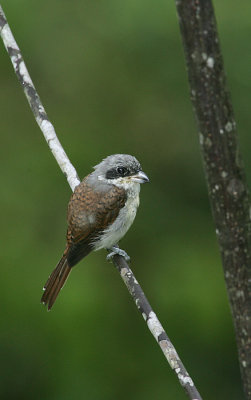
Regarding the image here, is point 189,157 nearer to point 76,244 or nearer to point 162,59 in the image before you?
point 162,59

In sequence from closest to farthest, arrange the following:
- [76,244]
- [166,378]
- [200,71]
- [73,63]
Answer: [200,71] < [76,244] < [166,378] < [73,63]

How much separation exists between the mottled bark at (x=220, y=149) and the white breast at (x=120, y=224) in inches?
85.3

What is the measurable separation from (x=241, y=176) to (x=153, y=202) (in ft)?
10.6

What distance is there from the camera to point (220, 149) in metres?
1.56

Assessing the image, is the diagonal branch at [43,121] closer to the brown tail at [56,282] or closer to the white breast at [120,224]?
the white breast at [120,224]

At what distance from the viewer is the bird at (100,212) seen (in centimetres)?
372

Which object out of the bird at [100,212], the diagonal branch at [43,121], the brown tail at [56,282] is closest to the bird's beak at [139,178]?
the bird at [100,212]

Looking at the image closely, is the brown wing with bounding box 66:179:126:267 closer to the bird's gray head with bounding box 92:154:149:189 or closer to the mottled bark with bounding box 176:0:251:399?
the bird's gray head with bounding box 92:154:149:189

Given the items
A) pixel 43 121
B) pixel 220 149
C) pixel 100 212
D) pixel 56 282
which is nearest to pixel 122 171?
pixel 100 212

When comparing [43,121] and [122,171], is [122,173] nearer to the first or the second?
[122,171]

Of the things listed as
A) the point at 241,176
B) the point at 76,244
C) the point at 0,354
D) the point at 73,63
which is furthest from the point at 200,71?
the point at 73,63

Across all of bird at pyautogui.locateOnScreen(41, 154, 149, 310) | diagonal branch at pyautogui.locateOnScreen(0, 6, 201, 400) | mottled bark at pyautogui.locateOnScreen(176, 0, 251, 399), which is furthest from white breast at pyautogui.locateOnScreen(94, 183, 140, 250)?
mottled bark at pyautogui.locateOnScreen(176, 0, 251, 399)

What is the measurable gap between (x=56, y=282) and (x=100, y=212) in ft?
1.52

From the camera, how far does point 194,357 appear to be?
4.57 metres
